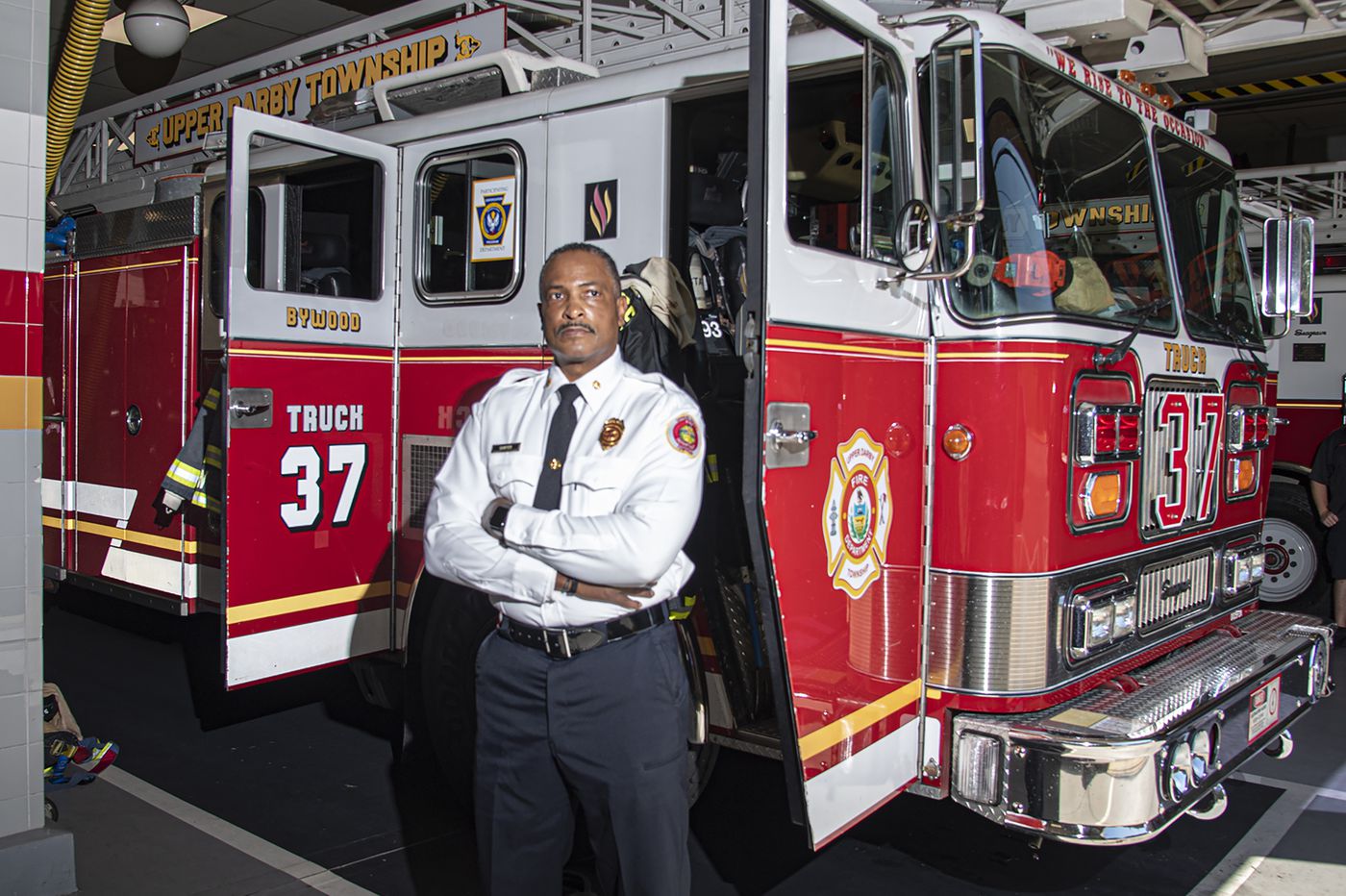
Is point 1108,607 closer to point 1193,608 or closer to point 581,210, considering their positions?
point 1193,608

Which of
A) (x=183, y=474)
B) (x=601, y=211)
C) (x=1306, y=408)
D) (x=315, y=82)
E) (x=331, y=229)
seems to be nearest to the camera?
(x=601, y=211)

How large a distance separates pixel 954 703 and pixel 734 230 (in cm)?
169

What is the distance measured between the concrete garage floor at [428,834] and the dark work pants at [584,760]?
1.26 m

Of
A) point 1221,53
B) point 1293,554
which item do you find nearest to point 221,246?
point 1221,53

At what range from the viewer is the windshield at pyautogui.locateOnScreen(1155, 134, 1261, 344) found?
4.11 m

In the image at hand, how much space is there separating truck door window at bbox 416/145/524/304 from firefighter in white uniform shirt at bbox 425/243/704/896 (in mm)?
1508

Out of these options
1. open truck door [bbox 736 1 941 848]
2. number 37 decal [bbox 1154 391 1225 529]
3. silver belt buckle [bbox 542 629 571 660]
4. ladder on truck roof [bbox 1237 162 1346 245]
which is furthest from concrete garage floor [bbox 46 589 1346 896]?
Result: ladder on truck roof [bbox 1237 162 1346 245]

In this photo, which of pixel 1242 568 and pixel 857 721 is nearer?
pixel 857 721

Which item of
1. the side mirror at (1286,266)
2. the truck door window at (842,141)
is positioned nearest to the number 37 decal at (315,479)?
the truck door window at (842,141)

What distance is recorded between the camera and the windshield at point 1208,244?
4.11 m

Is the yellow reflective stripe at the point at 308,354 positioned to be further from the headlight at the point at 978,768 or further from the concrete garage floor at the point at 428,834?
the headlight at the point at 978,768

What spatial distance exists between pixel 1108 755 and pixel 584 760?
4.56ft

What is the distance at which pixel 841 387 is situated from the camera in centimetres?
303

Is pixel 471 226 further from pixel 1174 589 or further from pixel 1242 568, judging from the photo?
pixel 1242 568
